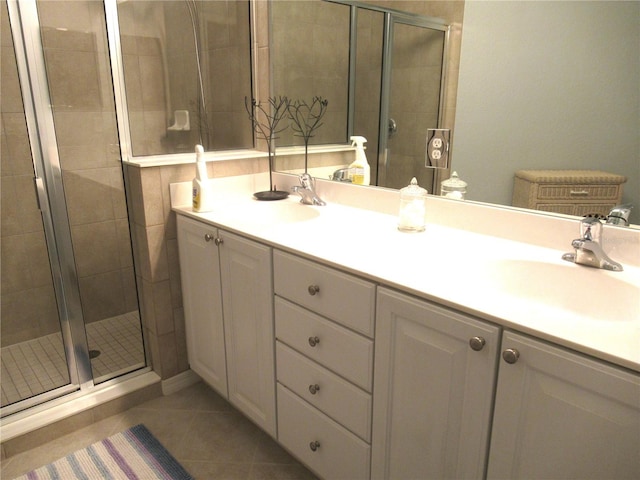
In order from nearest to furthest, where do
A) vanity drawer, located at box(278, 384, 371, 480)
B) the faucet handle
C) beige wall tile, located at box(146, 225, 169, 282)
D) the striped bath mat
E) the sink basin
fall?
the sink basin → the faucet handle → vanity drawer, located at box(278, 384, 371, 480) → the striped bath mat → beige wall tile, located at box(146, 225, 169, 282)

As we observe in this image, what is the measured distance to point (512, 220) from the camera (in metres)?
1.34

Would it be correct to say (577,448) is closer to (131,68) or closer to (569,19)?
(569,19)

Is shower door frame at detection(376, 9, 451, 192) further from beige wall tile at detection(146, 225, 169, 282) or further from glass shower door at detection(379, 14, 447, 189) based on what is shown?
beige wall tile at detection(146, 225, 169, 282)

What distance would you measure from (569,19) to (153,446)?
1.97 meters

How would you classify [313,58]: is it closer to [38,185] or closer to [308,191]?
[308,191]

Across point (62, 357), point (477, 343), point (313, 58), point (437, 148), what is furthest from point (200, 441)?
point (313, 58)

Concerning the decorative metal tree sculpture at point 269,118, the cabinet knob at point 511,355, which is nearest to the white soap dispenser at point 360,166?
the decorative metal tree sculpture at point 269,118

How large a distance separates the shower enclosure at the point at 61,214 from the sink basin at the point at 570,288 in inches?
61.2

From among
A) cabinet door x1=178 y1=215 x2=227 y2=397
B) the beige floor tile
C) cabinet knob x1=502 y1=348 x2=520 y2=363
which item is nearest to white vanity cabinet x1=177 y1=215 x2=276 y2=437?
cabinet door x1=178 y1=215 x2=227 y2=397

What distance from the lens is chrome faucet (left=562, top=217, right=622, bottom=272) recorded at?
110cm

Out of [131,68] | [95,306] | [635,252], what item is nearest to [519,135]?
[635,252]

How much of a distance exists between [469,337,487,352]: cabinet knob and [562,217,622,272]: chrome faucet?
441 mm

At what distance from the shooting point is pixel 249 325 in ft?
5.17

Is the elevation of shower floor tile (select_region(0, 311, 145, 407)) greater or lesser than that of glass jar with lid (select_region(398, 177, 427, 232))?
lesser
